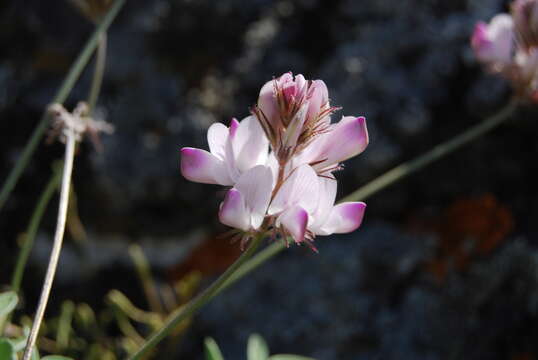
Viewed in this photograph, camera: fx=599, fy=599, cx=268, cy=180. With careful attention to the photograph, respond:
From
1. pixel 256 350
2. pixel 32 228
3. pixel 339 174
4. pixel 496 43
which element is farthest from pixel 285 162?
pixel 339 174

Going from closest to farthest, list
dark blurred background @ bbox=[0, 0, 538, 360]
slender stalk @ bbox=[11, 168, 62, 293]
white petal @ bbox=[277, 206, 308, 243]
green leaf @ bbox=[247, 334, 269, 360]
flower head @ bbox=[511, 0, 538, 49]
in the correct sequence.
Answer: white petal @ bbox=[277, 206, 308, 243] → green leaf @ bbox=[247, 334, 269, 360] → slender stalk @ bbox=[11, 168, 62, 293] → flower head @ bbox=[511, 0, 538, 49] → dark blurred background @ bbox=[0, 0, 538, 360]

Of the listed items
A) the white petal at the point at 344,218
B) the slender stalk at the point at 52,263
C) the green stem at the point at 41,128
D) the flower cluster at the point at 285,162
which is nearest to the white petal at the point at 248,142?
the flower cluster at the point at 285,162

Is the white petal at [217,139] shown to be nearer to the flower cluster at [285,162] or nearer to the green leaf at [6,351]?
the flower cluster at [285,162]

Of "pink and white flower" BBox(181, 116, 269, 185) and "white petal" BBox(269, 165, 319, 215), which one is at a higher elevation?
"pink and white flower" BBox(181, 116, 269, 185)

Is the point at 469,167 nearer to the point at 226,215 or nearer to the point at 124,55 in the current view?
the point at 124,55

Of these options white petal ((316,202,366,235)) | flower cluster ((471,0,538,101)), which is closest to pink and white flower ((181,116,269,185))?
white petal ((316,202,366,235))

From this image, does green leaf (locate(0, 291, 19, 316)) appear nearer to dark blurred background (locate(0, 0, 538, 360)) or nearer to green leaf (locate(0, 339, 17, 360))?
green leaf (locate(0, 339, 17, 360))

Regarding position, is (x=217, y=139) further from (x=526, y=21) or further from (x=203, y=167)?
(x=526, y=21)
